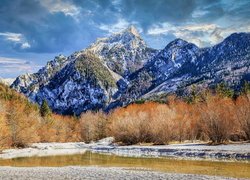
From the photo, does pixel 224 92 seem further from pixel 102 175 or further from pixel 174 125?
pixel 102 175

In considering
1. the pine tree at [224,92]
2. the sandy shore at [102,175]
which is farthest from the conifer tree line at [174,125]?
the sandy shore at [102,175]

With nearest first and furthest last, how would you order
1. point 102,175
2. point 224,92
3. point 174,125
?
point 102,175 < point 174,125 < point 224,92

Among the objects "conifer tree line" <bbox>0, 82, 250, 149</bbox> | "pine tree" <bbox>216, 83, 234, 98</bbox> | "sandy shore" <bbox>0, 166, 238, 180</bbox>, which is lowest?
"sandy shore" <bbox>0, 166, 238, 180</bbox>

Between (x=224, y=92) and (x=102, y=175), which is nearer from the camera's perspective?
(x=102, y=175)

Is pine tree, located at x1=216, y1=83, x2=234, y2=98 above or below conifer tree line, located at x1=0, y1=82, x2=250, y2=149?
above

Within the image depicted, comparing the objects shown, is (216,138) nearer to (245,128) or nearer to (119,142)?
(245,128)

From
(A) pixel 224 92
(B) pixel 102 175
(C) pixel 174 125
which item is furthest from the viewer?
(A) pixel 224 92

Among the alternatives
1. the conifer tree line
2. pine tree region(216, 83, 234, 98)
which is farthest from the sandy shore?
pine tree region(216, 83, 234, 98)

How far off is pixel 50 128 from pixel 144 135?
67.7 meters

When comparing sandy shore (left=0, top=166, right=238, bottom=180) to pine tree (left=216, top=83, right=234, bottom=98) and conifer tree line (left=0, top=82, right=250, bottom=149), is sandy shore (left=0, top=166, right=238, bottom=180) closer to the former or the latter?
conifer tree line (left=0, top=82, right=250, bottom=149)

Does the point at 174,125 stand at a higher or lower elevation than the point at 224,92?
lower

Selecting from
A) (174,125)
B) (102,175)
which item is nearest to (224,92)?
(174,125)

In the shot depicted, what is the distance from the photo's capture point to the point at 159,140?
335 ft

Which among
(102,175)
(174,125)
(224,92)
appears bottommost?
(102,175)
